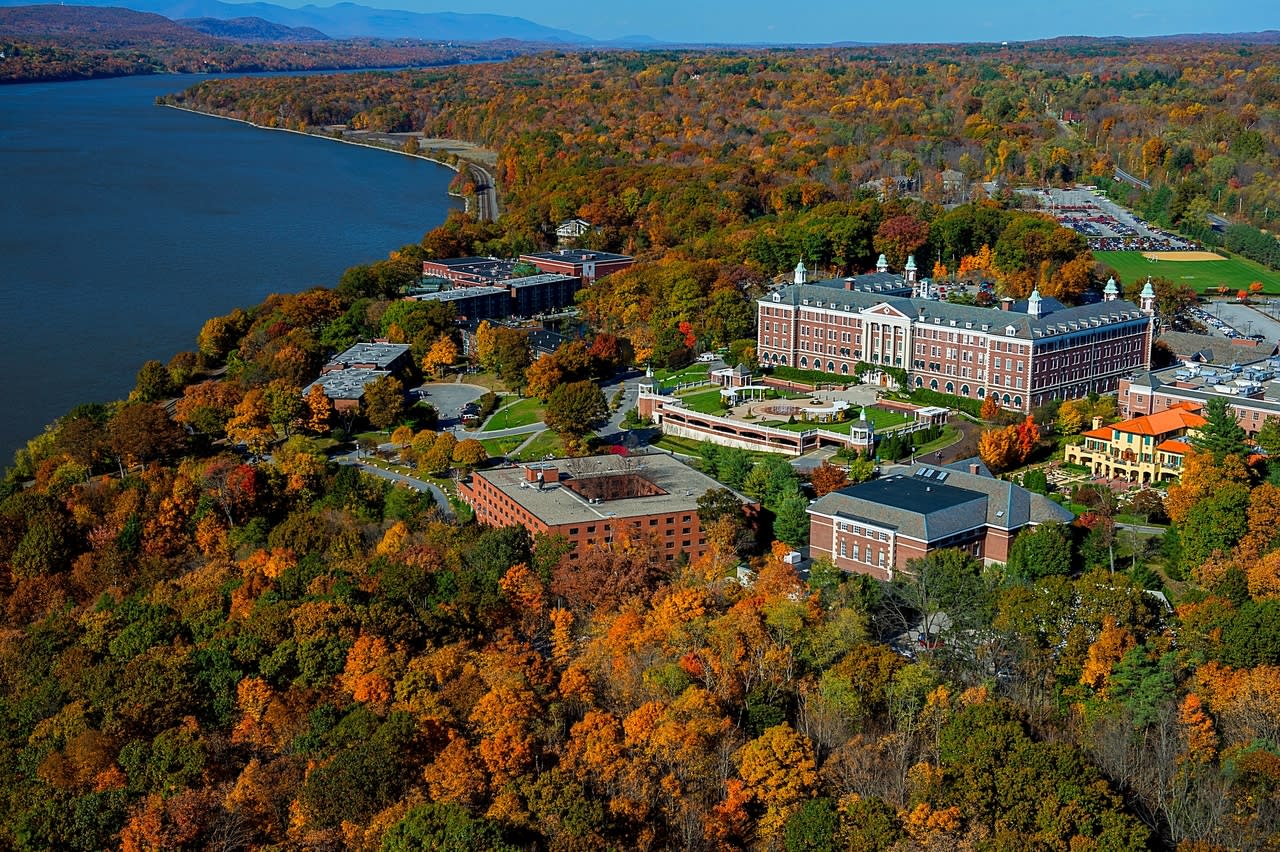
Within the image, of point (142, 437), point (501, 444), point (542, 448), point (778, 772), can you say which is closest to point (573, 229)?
point (501, 444)

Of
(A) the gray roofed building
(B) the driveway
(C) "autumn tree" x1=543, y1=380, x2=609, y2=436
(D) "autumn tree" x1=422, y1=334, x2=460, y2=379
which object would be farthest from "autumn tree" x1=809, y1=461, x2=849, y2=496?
Answer: (D) "autumn tree" x1=422, y1=334, x2=460, y2=379

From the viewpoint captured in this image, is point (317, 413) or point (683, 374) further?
point (683, 374)

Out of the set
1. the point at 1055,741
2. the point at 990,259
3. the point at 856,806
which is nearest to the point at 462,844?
the point at 856,806

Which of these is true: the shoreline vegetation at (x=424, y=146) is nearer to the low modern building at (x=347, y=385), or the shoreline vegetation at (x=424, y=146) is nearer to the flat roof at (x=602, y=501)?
the low modern building at (x=347, y=385)

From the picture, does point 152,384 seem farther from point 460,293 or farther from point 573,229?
point 573,229

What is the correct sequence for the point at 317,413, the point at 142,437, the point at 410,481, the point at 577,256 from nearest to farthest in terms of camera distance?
the point at 410,481, the point at 142,437, the point at 317,413, the point at 577,256

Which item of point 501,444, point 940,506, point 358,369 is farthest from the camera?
point 358,369
